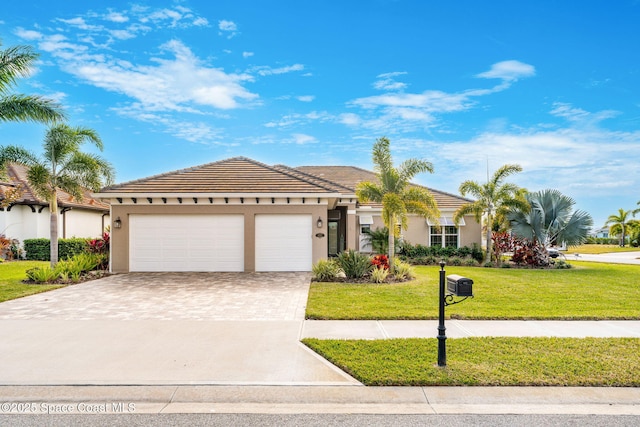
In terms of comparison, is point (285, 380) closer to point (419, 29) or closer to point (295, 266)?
point (295, 266)

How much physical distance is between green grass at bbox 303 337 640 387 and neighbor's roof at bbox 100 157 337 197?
30.4 ft

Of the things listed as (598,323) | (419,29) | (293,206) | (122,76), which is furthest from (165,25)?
(598,323)

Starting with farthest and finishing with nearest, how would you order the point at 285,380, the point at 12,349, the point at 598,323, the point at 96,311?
the point at 96,311 < the point at 598,323 < the point at 12,349 < the point at 285,380

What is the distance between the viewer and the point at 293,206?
47.6 feet

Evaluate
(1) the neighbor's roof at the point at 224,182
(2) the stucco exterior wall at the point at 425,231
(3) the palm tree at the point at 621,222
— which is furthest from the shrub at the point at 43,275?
(3) the palm tree at the point at 621,222

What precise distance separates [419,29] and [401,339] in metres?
12.4

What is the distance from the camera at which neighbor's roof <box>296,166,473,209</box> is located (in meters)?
22.2

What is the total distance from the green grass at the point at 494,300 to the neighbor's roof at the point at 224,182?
4.77 m

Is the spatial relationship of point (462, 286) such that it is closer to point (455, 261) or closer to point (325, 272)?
point (325, 272)

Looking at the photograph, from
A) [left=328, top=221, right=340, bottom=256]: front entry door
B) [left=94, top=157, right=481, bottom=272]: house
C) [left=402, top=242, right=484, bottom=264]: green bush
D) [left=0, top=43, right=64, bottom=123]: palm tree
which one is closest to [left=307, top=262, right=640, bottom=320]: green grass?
[left=94, top=157, right=481, bottom=272]: house

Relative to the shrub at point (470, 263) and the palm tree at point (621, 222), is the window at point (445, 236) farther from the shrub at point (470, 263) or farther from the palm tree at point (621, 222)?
the palm tree at point (621, 222)

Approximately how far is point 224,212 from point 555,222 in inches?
634

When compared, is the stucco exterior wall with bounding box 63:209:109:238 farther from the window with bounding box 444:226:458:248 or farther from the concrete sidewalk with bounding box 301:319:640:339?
the window with bounding box 444:226:458:248

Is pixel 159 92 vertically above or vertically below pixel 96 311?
above
